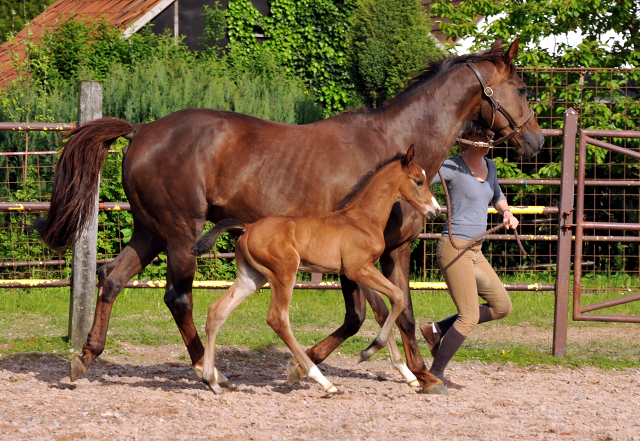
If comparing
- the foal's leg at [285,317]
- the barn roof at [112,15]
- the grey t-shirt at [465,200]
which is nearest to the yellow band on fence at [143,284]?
the grey t-shirt at [465,200]

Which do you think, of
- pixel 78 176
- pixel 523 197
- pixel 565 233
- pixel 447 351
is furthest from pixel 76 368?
pixel 523 197

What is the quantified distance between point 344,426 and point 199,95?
6.60 m

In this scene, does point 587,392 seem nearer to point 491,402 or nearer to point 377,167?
point 491,402

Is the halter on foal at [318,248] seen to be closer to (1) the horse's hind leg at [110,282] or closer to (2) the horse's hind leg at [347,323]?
(2) the horse's hind leg at [347,323]

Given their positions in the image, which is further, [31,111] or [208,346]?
[31,111]

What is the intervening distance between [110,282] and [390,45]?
6264 millimetres

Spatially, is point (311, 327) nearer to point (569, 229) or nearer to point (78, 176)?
point (569, 229)

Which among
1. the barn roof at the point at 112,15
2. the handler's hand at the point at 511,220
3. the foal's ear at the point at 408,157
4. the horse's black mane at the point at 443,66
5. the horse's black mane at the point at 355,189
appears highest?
the barn roof at the point at 112,15

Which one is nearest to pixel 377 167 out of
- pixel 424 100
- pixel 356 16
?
pixel 424 100

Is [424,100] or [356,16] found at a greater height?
[356,16]

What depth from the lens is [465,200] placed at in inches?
201

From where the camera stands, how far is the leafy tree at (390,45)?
1020cm

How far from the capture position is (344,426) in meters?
4.02

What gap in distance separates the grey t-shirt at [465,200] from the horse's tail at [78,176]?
2.31 metres
